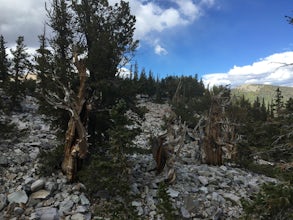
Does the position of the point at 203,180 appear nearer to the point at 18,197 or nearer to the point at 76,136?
the point at 76,136

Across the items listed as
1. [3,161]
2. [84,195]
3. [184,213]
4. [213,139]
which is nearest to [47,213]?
[84,195]

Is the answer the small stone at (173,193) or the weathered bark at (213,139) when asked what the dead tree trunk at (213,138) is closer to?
the weathered bark at (213,139)

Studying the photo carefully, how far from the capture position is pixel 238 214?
1094 cm

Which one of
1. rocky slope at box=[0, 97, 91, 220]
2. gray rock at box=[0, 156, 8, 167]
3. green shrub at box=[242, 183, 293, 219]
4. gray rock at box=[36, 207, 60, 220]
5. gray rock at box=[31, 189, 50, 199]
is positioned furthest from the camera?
gray rock at box=[0, 156, 8, 167]

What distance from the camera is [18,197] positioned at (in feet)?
32.1

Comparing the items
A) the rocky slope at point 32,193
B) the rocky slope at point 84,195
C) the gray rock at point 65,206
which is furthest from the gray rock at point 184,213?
the gray rock at point 65,206

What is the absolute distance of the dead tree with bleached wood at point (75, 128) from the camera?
10.8 metres

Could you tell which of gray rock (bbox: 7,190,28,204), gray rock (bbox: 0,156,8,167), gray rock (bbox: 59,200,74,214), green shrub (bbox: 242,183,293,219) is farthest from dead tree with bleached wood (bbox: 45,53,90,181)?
green shrub (bbox: 242,183,293,219)

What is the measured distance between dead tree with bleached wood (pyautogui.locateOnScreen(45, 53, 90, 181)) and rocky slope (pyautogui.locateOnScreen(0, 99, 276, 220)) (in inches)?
27.2

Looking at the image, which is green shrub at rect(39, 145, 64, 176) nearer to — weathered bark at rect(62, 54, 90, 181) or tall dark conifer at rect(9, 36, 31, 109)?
weathered bark at rect(62, 54, 90, 181)

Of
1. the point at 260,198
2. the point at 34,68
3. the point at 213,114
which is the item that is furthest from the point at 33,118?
the point at 260,198

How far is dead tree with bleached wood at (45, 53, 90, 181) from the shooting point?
1080cm

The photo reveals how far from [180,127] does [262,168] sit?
9.18 metres

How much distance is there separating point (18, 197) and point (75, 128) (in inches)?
124
